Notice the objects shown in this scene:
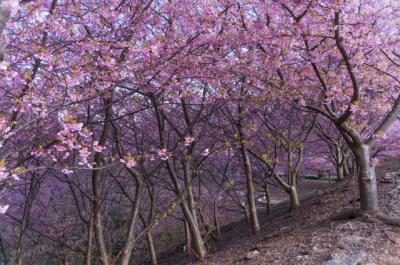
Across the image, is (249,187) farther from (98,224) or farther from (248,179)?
(98,224)

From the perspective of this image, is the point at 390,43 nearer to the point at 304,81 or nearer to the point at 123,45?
the point at 304,81

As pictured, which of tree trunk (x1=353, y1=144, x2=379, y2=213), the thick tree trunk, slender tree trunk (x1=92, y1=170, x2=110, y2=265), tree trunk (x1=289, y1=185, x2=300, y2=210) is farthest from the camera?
tree trunk (x1=289, y1=185, x2=300, y2=210)

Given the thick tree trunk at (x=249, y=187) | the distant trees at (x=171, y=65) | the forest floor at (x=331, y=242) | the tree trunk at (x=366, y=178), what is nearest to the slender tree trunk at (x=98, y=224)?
the distant trees at (x=171, y=65)

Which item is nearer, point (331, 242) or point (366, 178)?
point (331, 242)

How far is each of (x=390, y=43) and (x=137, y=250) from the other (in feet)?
41.9

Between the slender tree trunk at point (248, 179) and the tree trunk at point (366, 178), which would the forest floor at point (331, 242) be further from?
the slender tree trunk at point (248, 179)

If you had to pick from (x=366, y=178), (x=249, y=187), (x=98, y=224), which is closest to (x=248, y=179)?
(x=249, y=187)

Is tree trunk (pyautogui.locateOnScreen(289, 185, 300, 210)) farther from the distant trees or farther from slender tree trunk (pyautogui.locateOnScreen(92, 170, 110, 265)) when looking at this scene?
slender tree trunk (pyautogui.locateOnScreen(92, 170, 110, 265))

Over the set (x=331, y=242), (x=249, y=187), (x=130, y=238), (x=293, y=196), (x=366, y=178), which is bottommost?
(x=331, y=242)

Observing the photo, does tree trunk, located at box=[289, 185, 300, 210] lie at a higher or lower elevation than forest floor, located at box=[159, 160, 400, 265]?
higher

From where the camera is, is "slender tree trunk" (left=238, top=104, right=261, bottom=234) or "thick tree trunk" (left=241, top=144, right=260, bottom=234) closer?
"slender tree trunk" (left=238, top=104, right=261, bottom=234)

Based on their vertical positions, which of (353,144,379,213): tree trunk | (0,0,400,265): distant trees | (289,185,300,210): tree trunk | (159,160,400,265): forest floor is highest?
(0,0,400,265): distant trees

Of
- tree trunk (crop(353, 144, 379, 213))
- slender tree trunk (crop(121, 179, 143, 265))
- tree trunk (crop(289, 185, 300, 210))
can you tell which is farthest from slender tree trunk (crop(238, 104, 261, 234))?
tree trunk (crop(353, 144, 379, 213))

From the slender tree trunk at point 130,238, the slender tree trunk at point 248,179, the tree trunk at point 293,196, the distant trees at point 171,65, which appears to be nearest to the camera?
the distant trees at point 171,65
